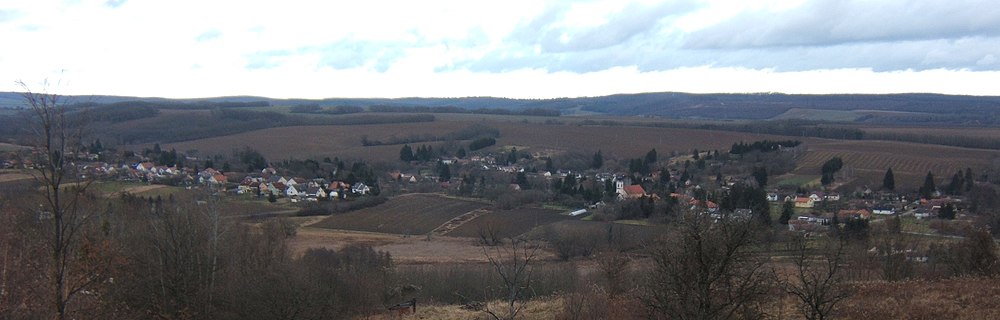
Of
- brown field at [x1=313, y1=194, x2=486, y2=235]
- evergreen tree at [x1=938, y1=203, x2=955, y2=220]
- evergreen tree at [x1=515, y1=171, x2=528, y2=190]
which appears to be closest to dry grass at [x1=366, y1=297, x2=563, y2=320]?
brown field at [x1=313, y1=194, x2=486, y2=235]

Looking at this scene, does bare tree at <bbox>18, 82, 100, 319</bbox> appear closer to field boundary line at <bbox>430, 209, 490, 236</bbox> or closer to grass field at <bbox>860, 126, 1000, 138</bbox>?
field boundary line at <bbox>430, 209, 490, 236</bbox>

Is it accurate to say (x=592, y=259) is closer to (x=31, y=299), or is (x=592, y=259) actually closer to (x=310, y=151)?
(x=31, y=299)

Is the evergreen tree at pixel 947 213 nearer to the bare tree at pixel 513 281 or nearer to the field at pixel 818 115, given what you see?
the bare tree at pixel 513 281

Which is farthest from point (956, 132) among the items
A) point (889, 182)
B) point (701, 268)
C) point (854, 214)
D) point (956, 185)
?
point (701, 268)

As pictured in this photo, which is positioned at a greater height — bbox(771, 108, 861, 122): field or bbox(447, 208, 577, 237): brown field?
bbox(771, 108, 861, 122): field

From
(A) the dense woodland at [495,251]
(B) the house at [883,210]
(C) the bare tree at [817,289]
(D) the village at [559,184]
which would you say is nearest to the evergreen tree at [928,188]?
(A) the dense woodland at [495,251]

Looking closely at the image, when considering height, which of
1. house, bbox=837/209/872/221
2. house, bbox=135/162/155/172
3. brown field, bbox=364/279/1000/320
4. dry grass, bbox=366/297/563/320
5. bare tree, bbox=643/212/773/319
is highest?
bare tree, bbox=643/212/773/319
